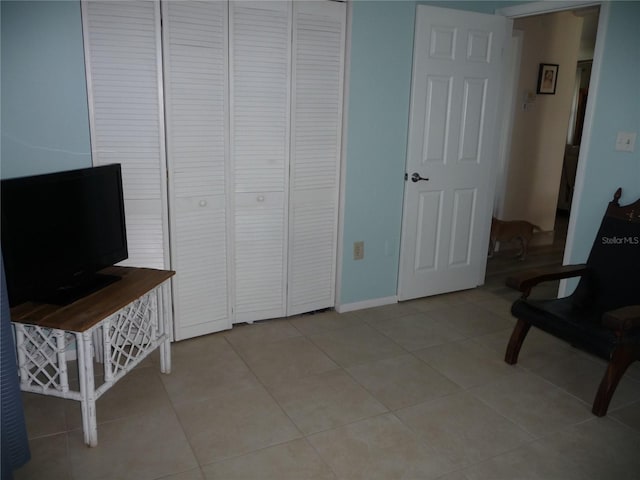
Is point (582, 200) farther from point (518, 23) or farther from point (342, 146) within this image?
point (518, 23)

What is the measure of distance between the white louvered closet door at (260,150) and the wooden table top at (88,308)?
735mm

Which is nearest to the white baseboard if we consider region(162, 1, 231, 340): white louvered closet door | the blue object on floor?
region(162, 1, 231, 340): white louvered closet door

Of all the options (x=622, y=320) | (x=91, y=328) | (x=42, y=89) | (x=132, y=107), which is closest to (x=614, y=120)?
(x=622, y=320)

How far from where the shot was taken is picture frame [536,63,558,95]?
16.4 ft

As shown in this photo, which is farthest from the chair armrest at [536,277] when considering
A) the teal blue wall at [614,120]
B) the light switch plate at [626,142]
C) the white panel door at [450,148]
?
the white panel door at [450,148]

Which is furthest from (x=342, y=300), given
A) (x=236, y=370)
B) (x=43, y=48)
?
(x=43, y=48)

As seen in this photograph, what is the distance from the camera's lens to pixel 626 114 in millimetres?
2830

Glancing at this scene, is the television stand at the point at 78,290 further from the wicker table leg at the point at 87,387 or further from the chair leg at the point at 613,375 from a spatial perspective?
the chair leg at the point at 613,375

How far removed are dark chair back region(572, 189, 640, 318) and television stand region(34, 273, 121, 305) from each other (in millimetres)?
2393

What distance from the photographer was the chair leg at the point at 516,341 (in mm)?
2735

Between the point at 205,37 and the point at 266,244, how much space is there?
121 centimetres

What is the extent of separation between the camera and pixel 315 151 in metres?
3.13

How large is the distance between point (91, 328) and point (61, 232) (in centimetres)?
48

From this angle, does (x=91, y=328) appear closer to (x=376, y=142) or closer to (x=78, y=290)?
(x=78, y=290)
